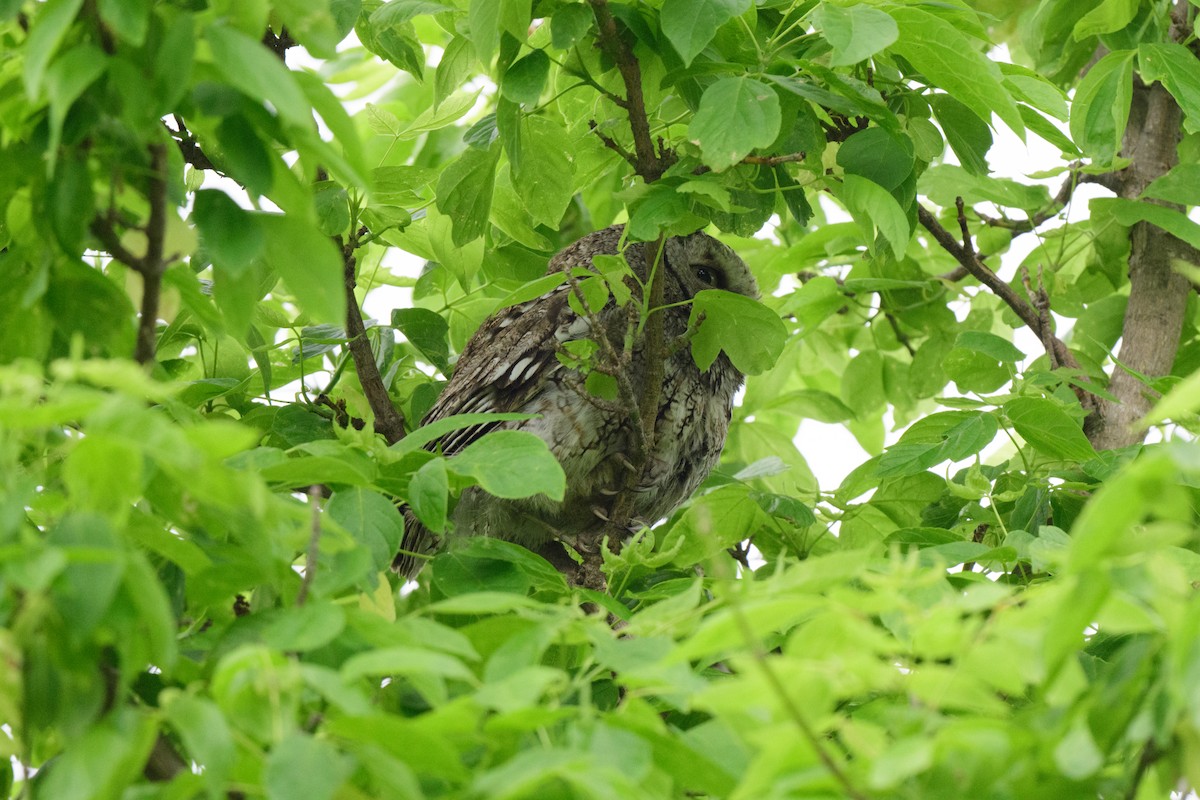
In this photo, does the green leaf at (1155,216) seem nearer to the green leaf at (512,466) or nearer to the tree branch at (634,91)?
the tree branch at (634,91)

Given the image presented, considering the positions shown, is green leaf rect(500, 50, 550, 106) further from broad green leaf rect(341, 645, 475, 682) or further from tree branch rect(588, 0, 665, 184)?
broad green leaf rect(341, 645, 475, 682)

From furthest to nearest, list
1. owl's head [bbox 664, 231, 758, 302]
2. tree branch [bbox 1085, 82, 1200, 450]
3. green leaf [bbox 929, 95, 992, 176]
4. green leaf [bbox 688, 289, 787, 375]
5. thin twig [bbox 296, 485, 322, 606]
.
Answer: owl's head [bbox 664, 231, 758, 302] → tree branch [bbox 1085, 82, 1200, 450] → green leaf [bbox 929, 95, 992, 176] → green leaf [bbox 688, 289, 787, 375] → thin twig [bbox 296, 485, 322, 606]

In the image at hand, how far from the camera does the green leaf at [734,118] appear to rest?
75.7 inches

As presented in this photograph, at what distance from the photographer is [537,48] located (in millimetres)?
2336

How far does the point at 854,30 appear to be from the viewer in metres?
1.90

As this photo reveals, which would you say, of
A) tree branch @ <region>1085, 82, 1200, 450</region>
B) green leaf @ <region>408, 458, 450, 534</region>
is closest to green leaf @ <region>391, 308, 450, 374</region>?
green leaf @ <region>408, 458, 450, 534</region>

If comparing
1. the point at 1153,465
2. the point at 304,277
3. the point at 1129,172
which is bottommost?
the point at 1129,172

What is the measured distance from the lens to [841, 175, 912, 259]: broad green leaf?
2.12 m

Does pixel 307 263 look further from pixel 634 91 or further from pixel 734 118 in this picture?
pixel 634 91

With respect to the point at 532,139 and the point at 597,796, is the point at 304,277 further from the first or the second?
the point at 532,139

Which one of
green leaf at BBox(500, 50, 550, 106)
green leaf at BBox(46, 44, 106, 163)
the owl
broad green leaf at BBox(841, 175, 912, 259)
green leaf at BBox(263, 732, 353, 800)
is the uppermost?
green leaf at BBox(46, 44, 106, 163)

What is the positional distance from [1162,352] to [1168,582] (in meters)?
2.44

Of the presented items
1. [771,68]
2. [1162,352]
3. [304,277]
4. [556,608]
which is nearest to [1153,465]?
[556,608]

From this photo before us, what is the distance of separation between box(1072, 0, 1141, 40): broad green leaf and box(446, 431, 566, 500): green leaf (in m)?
1.94
